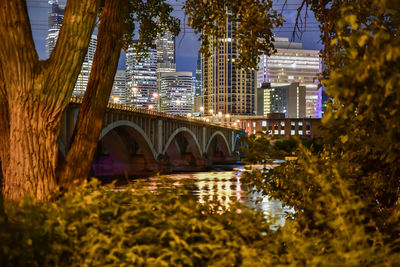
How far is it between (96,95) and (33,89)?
974 millimetres

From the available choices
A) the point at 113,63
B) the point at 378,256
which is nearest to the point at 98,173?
the point at 113,63

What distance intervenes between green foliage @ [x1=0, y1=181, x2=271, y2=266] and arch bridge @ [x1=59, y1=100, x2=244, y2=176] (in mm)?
29988

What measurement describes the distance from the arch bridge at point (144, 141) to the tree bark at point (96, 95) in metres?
27.9

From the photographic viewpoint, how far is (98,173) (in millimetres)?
57406

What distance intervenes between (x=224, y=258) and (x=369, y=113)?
5.57 feet

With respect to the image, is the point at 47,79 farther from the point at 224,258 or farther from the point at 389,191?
the point at 389,191

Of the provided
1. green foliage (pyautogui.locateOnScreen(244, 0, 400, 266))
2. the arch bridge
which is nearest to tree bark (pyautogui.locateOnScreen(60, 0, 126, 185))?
green foliage (pyautogui.locateOnScreen(244, 0, 400, 266))

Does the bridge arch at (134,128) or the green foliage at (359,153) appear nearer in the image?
the green foliage at (359,153)

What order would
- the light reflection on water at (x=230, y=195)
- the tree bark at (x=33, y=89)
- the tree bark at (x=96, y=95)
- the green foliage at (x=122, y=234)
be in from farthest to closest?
the tree bark at (x=96, y=95), the tree bark at (x=33, y=89), the light reflection on water at (x=230, y=195), the green foliage at (x=122, y=234)

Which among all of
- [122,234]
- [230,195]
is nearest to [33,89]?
[122,234]

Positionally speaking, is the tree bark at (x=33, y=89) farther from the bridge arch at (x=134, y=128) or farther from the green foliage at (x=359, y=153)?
the bridge arch at (x=134, y=128)

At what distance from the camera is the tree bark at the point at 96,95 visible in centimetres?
576

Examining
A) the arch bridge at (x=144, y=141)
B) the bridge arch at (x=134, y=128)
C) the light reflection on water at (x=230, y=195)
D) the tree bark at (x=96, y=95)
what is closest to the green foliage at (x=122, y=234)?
the light reflection on water at (x=230, y=195)

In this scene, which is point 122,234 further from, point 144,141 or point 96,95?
point 144,141
